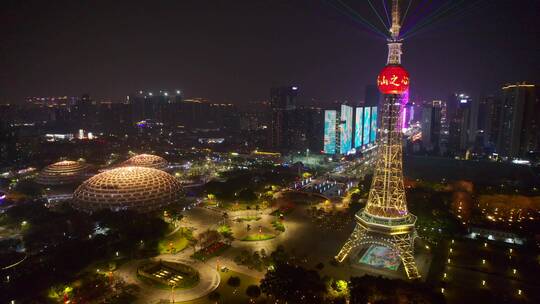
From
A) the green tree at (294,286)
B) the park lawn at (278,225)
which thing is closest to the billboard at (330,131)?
the park lawn at (278,225)

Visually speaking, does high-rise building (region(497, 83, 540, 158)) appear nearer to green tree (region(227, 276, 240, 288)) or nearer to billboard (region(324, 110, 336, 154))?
billboard (region(324, 110, 336, 154))

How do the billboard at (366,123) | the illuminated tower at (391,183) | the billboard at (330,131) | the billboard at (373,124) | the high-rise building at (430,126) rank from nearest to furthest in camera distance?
1. the illuminated tower at (391,183)
2. the billboard at (330,131)
3. the billboard at (366,123)
4. the high-rise building at (430,126)
5. the billboard at (373,124)

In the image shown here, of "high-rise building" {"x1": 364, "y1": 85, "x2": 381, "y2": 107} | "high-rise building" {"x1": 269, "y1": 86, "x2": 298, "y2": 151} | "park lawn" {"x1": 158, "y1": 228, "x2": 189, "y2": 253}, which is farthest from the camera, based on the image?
"high-rise building" {"x1": 364, "y1": 85, "x2": 381, "y2": 107}

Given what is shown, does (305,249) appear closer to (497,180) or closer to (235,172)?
(235,172)

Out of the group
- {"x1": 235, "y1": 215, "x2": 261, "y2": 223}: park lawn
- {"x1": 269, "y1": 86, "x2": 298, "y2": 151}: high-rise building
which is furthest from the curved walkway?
{"x1": 269, "y1": 86, "x2": 298, "y2": 151}: high-rise building

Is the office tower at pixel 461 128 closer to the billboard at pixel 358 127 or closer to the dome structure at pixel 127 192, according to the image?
the billboard at pixel 358 127

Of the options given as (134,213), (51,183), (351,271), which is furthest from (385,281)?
(51,183)

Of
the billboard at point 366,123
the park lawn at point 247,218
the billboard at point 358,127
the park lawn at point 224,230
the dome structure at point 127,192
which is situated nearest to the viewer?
the park lawn at point 224,230

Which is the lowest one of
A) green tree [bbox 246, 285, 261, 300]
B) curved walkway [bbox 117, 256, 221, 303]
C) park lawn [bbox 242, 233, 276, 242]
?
curved walkway [bbox 117, 256, 221, 303]
